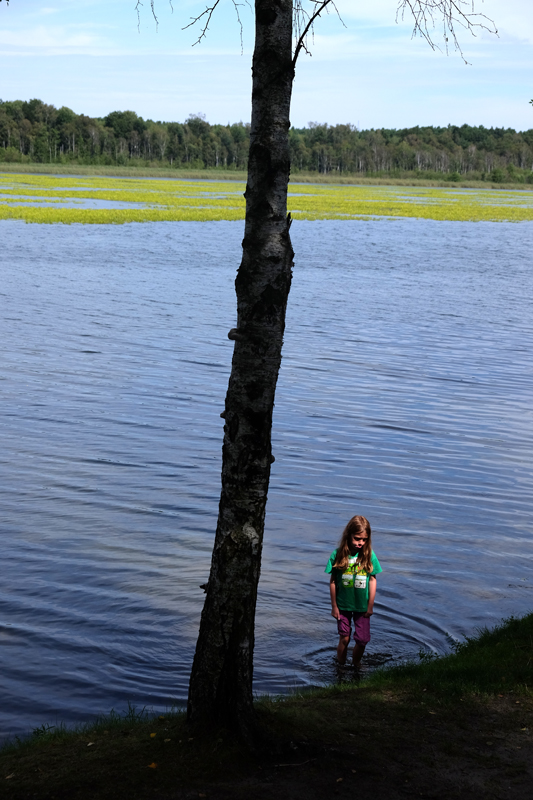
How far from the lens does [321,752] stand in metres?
4.70

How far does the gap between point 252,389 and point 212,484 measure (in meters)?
6.46

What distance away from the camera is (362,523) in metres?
6.54

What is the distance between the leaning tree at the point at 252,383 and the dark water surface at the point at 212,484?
182 cm

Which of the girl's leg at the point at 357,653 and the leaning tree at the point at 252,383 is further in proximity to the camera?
the girl's leg at the point at 357,653

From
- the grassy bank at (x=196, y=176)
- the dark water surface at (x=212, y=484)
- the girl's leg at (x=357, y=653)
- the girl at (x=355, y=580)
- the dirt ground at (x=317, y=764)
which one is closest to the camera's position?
the dirt ground at (x=317, y=764)

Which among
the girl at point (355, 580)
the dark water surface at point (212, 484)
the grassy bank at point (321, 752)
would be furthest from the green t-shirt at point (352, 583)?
the grassy bank at point (321, 752)

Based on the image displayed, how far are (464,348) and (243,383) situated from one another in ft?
55.6

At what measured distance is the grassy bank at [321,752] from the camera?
172 inches

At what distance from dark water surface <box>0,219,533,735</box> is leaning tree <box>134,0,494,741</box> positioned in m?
1.82

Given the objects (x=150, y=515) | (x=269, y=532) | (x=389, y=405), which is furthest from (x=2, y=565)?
(x=389, y=405)

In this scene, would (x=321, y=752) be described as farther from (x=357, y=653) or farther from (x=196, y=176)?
(x=196, y=176)

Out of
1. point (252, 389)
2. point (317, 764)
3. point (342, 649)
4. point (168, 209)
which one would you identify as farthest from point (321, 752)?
point (168, 209)

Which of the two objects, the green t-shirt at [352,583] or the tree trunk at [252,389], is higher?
the tree trunk at [252,389]

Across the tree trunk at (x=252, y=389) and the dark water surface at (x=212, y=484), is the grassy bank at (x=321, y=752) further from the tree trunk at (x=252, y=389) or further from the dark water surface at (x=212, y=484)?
the dark water surface at (x=212, y=484)
